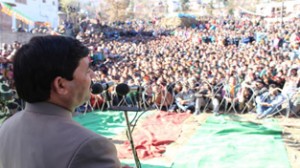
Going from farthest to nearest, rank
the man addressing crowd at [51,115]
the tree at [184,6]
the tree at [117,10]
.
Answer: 1. the tree at [184,6]
2. the tree at [117,10]
3. the man addressing crowd at [51,115]

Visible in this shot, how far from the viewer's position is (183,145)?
6.56 m

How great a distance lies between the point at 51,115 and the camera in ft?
3.67

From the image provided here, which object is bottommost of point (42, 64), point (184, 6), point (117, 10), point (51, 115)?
point (51, 115)

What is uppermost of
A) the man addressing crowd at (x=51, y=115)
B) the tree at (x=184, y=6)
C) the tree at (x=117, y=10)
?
the tree at (x=184, y=6)

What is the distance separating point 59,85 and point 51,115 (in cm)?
10

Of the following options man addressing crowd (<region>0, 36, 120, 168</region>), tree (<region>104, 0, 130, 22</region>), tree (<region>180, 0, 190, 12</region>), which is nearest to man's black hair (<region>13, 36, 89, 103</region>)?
man addressing crowd (<region>0, 36, 120, 168</region>)

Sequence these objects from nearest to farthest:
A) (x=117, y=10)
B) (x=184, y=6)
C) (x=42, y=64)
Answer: (x=42, y=64) < (x=117, y=10) < (x=184, y=6)

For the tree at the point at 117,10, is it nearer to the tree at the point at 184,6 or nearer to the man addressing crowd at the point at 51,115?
the tree at the point at 184,6

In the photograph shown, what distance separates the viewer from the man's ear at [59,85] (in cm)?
112

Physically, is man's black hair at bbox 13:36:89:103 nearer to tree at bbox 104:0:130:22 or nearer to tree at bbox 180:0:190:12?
tree at bbox 104:0:130:22

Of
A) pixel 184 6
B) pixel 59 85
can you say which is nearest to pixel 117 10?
pixel 184 6

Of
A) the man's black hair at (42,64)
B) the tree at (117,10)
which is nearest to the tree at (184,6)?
the tree at (117,10)

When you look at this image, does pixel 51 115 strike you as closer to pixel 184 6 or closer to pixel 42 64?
pixel 42 64

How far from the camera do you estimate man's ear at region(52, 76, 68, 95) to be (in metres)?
1.12
